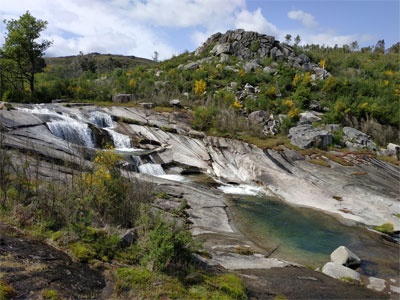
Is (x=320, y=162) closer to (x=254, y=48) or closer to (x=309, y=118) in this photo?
(x=309, y=118)

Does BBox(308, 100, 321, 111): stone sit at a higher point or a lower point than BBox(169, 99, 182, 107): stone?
higher

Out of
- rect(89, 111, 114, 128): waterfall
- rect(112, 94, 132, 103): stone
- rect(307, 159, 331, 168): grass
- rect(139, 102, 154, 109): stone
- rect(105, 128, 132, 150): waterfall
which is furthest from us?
rect(112, 94, 132, 103): stone

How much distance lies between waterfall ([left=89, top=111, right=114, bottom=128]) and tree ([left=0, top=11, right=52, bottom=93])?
12.5m

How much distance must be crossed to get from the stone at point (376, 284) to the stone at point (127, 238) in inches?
285

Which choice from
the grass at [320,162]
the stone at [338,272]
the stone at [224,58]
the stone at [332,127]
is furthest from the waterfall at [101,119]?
the stone at [224,58]

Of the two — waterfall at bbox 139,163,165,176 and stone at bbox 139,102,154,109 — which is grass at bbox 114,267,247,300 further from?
stone at bbox 139,102,154,109

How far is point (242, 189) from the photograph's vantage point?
17859 mm

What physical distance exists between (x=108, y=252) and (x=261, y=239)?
283 inches

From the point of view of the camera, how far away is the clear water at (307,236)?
372 inches

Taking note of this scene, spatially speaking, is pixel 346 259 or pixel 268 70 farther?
pixel 268 70

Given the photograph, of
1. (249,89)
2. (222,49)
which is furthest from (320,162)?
(222,49)

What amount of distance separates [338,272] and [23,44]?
37249mm

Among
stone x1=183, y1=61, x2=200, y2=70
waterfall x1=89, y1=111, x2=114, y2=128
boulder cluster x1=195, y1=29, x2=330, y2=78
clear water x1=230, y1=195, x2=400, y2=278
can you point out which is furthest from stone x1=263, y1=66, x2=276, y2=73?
clear water x1=230, y1=195, x2=400, y2=278

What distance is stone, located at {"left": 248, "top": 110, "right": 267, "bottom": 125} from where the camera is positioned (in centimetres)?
2873
